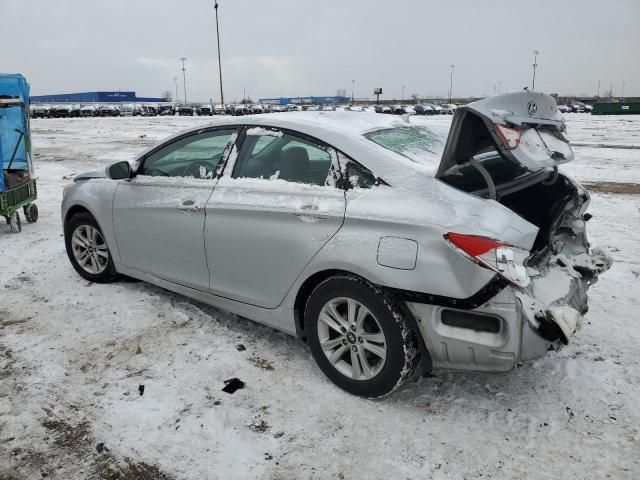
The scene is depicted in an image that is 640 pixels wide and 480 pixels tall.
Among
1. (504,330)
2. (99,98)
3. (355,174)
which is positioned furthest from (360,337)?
(99,98)

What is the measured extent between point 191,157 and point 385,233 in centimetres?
202

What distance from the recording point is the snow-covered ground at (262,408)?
2521 millimetres

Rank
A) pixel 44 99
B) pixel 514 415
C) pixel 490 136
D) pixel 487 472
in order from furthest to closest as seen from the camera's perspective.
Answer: pixel 44 99, pixel 514 415, pixel 490 136, pixel 487 472

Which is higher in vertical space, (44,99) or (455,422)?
(44,99)

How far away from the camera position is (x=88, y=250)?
4.86 m

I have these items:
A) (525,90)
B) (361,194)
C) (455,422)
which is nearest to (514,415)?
(455,422)

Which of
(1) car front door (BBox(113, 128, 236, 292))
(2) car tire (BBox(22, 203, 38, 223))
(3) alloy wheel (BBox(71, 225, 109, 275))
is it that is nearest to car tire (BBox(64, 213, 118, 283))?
(3) alloy wheel (BBox(71, 225, 109, 275))

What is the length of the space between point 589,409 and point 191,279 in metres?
2.73

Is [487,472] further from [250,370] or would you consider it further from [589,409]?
[250,370]

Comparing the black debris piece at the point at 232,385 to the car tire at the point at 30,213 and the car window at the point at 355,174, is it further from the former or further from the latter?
the car tire at the point at 30,213

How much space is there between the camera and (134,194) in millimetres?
4230

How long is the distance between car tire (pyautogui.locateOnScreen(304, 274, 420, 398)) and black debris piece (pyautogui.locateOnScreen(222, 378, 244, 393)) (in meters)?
0.50

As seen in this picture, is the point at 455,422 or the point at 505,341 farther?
the point at 455,422

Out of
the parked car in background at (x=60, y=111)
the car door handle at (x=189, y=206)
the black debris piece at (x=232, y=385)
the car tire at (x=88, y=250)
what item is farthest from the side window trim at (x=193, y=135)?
the parked car in background at (x=60, y=111)
